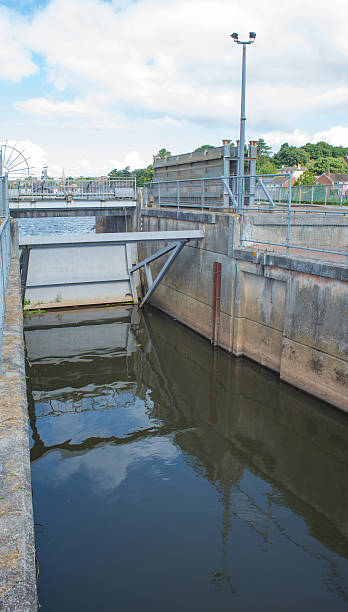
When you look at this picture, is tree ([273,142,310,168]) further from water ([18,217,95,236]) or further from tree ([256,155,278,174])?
water ([18,217,95,236])

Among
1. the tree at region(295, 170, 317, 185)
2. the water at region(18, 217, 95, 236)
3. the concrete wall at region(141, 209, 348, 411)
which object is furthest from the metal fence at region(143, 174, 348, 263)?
the tree at region(295, 170, 317, 185)

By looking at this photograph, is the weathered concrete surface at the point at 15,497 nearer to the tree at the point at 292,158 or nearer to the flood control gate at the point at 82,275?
the flood control gate at the point at 82,275

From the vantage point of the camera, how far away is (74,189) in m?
23.1

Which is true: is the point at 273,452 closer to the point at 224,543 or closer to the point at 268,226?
the point at 224,543


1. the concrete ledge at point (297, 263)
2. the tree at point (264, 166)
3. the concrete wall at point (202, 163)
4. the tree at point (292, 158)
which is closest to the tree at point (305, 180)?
the tree at point (264, 166)

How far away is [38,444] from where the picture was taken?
7992mm

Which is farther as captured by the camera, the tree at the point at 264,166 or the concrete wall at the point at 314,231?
the tree at the point at 264,166

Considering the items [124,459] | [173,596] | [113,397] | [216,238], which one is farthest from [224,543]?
[216,238]

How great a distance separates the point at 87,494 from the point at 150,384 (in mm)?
4307

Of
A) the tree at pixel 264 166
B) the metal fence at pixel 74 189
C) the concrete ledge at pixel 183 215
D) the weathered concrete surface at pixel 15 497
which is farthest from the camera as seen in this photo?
the tree at pixel 264 166

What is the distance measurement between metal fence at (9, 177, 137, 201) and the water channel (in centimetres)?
973

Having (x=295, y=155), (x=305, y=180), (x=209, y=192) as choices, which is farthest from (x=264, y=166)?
(x=209, y=192)

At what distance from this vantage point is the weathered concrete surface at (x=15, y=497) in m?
2.35

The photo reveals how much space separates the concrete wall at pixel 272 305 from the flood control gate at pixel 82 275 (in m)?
2.53
